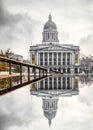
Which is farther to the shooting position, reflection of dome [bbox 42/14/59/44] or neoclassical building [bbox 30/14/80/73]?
reflection of dome [bbox 42/14/59/44]

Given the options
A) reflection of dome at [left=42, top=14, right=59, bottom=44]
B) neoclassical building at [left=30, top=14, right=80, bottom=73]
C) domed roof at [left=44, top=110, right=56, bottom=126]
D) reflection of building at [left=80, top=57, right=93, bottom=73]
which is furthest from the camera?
reflection of dome at [left=42, top=14, right=59, bottom=44]

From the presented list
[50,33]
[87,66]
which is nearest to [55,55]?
[50,33]

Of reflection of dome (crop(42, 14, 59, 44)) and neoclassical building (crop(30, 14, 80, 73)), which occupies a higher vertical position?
reflection of dome (crop(42, 14, 59, 44))

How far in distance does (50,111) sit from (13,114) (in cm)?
10

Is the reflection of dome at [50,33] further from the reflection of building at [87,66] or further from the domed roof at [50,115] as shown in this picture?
the domed roof at [50,115]

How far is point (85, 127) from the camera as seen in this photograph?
2.31 feet

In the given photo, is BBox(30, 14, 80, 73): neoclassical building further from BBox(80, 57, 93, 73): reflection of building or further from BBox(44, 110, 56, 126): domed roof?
BBox(44, 110, 56, 126): domed roof

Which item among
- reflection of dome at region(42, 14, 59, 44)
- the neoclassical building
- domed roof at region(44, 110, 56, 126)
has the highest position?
reflection of dome at region(42, 14, 59, 44)

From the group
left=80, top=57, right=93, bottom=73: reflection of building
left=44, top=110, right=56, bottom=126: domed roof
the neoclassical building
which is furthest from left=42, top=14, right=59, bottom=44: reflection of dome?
left=44, top=110, right=56, bottom=126: domed roof

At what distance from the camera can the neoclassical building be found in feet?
169

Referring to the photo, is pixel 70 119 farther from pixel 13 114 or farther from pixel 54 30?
pixel 54 30

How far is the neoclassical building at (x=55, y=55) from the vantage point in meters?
51.4

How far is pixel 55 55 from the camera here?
52.6m

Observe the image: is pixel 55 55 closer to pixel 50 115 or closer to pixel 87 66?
pixel 87 66
